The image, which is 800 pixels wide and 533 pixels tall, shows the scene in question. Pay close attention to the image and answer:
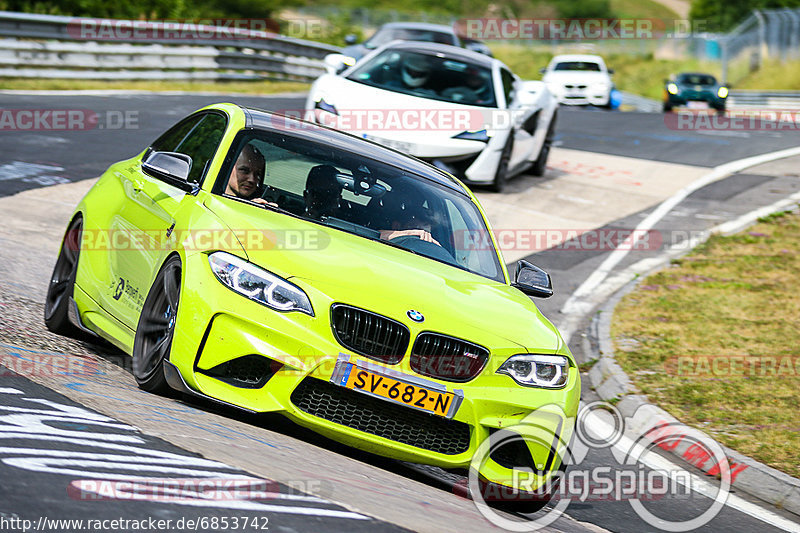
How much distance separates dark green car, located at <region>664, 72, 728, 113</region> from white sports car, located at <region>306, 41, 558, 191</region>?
2040cm

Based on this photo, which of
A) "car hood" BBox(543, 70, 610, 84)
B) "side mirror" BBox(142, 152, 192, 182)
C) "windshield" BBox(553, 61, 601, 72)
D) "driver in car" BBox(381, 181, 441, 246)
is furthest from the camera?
"windshield" BBox(553, 61, 601, 72)

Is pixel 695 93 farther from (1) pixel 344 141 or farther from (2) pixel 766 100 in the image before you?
(1) pixel 344 141

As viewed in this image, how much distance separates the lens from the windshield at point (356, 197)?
6.16 meters

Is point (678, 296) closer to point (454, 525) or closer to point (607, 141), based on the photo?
point (454, 525)

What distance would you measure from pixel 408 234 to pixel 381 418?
1530mm

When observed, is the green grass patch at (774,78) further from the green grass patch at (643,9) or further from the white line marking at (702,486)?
the green grass patch at (643,9)

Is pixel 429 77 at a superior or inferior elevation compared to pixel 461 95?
superior

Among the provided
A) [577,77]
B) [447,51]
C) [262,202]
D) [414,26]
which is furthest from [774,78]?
[262,202]

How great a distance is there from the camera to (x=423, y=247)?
20.6 ft

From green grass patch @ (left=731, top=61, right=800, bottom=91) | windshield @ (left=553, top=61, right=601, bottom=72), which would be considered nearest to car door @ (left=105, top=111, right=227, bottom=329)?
windshield @ (left=553, top=61, right=601, bottom=72)

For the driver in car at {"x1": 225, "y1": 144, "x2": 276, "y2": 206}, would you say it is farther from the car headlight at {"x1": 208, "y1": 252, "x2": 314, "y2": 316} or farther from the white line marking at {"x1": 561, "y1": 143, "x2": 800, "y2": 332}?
the white line marking at {"x1": 561, "y1": 143, "x2": 800, "y2": 332}

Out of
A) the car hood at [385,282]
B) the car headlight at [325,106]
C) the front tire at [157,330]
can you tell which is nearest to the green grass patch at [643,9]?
the car headlight at [325,106]

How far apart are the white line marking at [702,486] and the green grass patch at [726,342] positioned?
1.48ft

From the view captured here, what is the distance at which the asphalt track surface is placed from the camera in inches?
148
